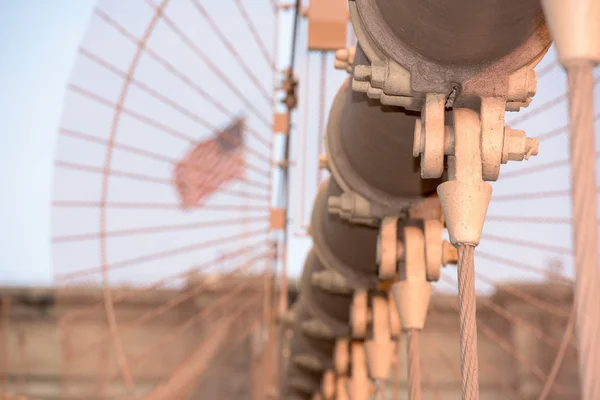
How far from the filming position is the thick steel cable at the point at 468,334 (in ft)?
6.71

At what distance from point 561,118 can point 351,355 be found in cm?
173

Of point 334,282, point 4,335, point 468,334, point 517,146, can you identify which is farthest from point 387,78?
point 4,335

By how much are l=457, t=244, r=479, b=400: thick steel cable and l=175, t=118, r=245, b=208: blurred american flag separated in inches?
145

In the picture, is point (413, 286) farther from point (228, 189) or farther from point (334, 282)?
point (228, 189)

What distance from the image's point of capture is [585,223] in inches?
58.5

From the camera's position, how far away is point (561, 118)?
4441mm

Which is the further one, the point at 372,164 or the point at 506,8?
the point at 372,164

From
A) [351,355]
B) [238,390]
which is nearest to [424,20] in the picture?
[351,355]

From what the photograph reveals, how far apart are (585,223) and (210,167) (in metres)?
5.03

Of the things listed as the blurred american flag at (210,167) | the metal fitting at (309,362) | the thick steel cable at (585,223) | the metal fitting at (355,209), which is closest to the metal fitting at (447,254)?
the metal fitting at (355,209)

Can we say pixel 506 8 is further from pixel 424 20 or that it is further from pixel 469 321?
pixel 469 321

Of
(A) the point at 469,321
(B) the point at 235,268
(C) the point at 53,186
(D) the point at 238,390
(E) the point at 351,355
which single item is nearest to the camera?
(A) the point at 469,321

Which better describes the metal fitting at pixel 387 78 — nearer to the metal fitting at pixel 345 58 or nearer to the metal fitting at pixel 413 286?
the metal fitting at pixel 345 58

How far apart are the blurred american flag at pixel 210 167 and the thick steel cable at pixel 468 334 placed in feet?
12.1
